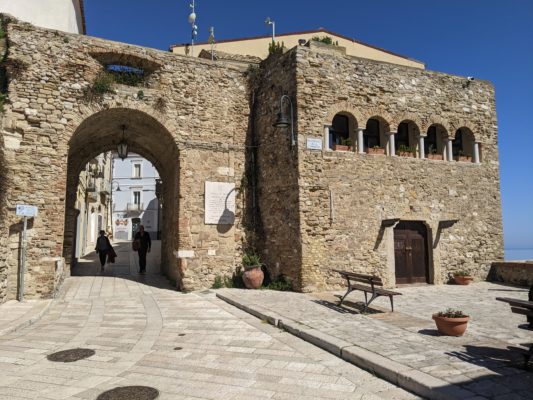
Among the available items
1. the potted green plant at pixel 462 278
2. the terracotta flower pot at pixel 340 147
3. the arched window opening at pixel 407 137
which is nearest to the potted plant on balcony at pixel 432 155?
the arched window opening at pixel 407 137

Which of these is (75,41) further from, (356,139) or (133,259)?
(133,259)

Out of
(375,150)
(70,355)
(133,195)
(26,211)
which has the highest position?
(133,195)

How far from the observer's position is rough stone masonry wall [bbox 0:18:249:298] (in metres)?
9.58

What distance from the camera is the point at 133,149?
1455cm

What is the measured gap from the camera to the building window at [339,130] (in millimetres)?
11688

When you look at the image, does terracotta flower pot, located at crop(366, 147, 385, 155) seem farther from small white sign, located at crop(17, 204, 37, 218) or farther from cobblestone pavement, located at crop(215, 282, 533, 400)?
small white sign, located at crop(17, 204, 37, 218)

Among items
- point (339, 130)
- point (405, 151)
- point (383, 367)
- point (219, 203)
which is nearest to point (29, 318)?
point (219, 203)

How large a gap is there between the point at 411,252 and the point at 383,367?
26.6ft

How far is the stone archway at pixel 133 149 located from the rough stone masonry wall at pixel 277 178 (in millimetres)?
2646

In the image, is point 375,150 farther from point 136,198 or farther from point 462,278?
point 136,198

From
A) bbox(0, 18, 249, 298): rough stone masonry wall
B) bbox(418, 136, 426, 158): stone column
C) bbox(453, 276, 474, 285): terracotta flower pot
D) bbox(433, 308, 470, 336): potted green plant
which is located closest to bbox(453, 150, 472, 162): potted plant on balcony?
bbox(418, 136, 426, 158): stone column

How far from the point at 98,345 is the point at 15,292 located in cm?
477

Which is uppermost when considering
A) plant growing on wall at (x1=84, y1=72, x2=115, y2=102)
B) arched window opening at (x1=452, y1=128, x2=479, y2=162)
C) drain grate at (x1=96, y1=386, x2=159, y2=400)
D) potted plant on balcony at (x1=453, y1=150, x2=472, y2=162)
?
plant growing on wall at (x1=84, y1=72, x2=115, y2=102)

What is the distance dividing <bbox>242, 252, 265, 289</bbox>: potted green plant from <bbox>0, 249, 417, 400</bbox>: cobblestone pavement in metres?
2.41
